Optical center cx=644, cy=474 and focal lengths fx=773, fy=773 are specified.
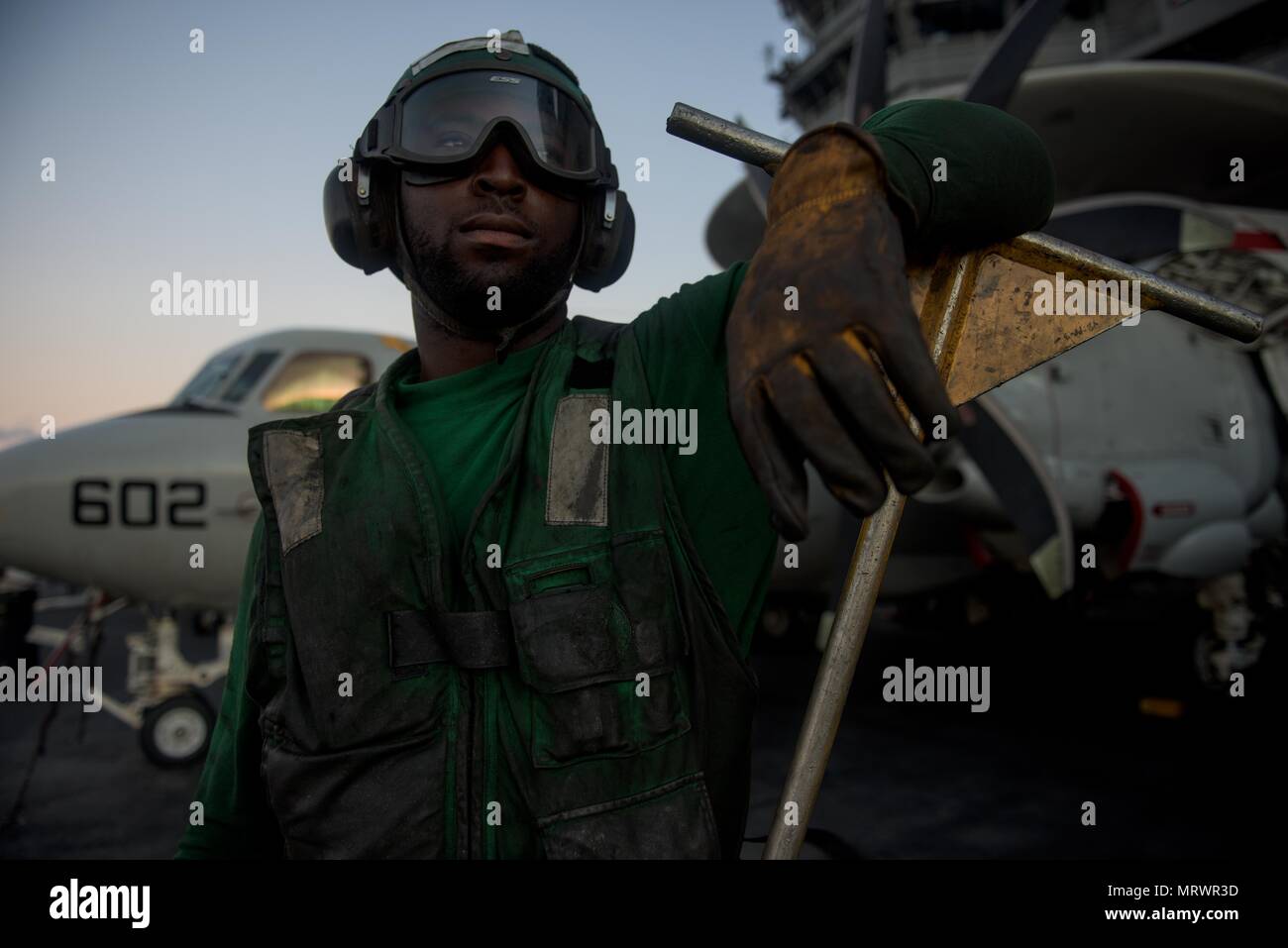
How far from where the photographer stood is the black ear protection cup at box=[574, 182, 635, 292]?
144 centimetres

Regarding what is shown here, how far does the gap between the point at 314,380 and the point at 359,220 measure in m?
4.61

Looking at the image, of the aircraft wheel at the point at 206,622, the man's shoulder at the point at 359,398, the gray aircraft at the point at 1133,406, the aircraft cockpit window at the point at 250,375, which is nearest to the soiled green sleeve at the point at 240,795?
the man's shoulder at the point at 359,398

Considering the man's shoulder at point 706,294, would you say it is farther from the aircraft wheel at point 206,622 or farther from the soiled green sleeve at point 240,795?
the aircraft wheel at point 206,622

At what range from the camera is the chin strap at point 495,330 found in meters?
1.32

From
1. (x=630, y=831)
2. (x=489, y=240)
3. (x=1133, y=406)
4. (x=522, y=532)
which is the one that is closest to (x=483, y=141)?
(x=489, y=240)

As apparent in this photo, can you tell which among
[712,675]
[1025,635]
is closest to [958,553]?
[1025,635]

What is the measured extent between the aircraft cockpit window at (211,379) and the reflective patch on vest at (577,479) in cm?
533

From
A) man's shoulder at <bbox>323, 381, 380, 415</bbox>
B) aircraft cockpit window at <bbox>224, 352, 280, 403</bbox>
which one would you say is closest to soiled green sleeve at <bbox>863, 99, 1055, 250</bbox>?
man's shoulder at <bbox>323, 381, 380, 415</bbox>

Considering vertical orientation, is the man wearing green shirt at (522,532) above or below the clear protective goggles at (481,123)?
below

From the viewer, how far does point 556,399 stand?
1169 mm
